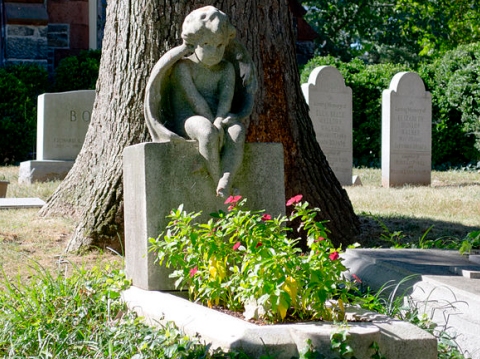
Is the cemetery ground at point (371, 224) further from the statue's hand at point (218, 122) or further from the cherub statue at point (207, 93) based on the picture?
the statue's hand at point (218, 122)

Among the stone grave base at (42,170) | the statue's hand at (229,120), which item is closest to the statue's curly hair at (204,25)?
the statue's hand at (229,120)

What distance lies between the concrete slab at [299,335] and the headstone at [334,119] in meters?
9.02

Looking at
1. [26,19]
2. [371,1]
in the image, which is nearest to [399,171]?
[26,19]

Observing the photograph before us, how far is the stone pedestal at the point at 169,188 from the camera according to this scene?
450 centimetres

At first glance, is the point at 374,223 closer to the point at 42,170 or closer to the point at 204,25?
the point at 204,25

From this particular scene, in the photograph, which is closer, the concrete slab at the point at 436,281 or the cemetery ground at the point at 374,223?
the concrete slab at the point at 436,281

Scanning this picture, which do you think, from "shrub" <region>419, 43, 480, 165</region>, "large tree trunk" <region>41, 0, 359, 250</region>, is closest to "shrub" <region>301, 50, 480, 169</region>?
"shrub" <region>419, 43, 480, 165</region>

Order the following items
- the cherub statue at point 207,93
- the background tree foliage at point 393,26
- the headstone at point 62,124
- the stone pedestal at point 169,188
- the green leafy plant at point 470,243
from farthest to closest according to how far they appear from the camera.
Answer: the background tree foliage at point 393,26
the headstone at point 62,124
the green leafy plant at point 470,243
the cherub statue at point 207,93
the stone pedestal at point 169,188

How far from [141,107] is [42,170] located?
5270 mm

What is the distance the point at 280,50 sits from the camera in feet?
21.7

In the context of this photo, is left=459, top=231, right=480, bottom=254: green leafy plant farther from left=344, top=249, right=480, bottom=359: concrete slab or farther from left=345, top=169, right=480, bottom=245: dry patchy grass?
left=345, top=169, right=480, bottom=245: dry patchy grass

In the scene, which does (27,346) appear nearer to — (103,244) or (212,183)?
(212,183)

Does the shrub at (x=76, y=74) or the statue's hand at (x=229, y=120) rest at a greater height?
the shrub at (x=76, y=74)

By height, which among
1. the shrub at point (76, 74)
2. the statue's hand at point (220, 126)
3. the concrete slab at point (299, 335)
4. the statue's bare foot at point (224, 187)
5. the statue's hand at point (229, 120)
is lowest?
the concrete slab at point (299, 335)
